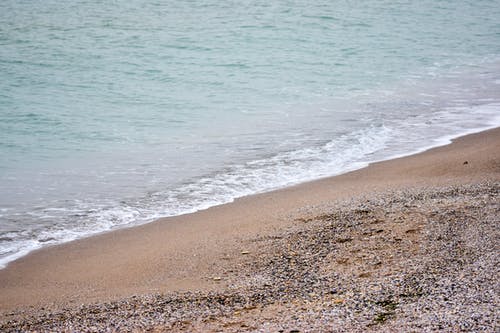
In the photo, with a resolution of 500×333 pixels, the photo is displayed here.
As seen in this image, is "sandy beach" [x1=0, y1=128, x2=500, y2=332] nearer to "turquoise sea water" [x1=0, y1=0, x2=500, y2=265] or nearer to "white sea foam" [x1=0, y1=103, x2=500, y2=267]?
"white sea foam" [x1=0, y1=103, x2=500, y2=267]

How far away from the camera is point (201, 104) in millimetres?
13914

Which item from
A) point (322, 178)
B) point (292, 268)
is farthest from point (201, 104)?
point (292, 268)

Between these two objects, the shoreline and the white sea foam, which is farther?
the white sea foam

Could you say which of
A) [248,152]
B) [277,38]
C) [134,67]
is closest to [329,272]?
[248,152]

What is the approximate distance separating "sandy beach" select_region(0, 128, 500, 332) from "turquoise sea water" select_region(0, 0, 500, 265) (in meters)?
0.84

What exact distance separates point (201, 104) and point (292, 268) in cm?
874

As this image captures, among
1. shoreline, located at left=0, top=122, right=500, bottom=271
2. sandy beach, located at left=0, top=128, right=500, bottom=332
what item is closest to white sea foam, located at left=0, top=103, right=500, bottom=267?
shoreline, located at left=0, top=122, right=500, bottom=271

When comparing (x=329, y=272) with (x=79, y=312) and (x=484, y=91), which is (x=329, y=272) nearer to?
(x=79, y=312)

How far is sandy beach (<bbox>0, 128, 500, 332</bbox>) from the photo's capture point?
4602 mm

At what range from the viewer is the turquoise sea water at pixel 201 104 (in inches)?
344

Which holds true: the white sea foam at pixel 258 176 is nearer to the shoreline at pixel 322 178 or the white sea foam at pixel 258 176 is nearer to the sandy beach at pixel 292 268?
the shoreline at pixel 322 178

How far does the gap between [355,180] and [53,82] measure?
966 centimetres

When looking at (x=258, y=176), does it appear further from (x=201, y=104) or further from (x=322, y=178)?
(x=201, y=104)

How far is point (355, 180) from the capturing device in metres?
8.67
